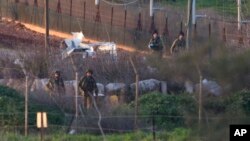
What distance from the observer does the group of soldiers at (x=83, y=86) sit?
2117 cm

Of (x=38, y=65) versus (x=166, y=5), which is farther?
(x=166, y=5)

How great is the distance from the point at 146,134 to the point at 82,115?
1736 millimetres

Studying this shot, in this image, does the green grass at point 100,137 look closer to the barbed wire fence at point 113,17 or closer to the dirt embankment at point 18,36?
the barbed wire fence at point 113,17

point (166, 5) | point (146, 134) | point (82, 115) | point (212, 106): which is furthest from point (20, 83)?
point (166, 5)

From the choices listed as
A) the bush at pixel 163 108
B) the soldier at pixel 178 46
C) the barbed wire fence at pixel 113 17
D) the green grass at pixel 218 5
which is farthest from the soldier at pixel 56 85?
the green grass at pixel 218 5

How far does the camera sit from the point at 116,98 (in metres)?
22.2

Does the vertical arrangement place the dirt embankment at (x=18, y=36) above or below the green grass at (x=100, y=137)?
above

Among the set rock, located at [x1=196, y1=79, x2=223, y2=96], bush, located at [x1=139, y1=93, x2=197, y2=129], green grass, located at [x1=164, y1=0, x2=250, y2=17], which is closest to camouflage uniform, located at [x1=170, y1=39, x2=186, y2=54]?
bush, located at [x1=139, y1=93, x2=197, y2=129]

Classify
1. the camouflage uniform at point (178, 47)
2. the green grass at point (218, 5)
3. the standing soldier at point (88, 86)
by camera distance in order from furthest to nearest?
the green grass at point (218, 5), the standing soldier at point (88, 86), the camouflage uniform at point (178, 47)

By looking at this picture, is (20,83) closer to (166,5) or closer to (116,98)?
(116,98)

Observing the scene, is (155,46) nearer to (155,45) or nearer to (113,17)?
(155,45)

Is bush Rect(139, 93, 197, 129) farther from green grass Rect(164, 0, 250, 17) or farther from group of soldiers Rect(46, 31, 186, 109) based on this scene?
green grass Rect(164, 0, 250, 17)

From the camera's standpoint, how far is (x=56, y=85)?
874 inches

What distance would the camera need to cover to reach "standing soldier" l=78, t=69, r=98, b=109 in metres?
21.0
